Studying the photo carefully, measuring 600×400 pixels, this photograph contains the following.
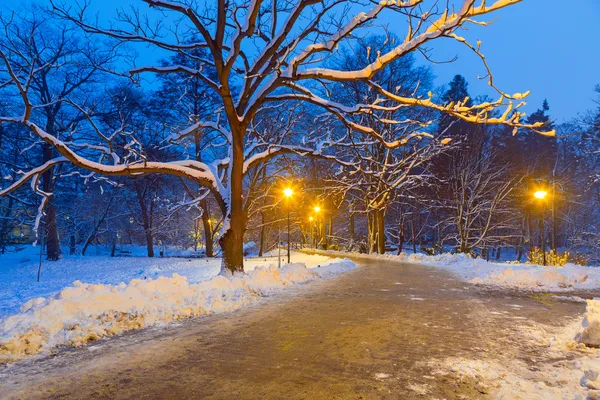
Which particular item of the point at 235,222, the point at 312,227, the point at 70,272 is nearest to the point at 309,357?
the point at 235,222

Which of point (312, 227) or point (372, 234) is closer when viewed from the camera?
point (372, 234)

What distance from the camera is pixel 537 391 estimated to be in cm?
367

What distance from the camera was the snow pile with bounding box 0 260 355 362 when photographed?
5.14 m

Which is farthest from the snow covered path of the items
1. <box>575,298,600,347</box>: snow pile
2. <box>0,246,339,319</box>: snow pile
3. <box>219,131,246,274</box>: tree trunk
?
<box>0,246,339,319</box>: snow pile

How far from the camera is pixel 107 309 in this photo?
6.30 metres

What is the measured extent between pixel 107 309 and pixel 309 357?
3737mm

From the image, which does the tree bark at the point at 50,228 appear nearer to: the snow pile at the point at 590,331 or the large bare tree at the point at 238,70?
the large bare tree at the point at 238,70

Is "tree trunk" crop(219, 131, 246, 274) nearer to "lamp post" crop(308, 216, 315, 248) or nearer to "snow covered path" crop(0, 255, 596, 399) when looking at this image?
"snow covered path" crop(0, 255, 596, 399)

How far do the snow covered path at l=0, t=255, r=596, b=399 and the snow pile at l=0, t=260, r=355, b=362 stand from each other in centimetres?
42

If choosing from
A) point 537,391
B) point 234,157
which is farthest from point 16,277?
point 537,391

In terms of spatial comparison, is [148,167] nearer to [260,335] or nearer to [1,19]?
[1,19]

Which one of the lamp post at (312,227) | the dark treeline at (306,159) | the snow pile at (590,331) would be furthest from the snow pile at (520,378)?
the lamp post at (312,227)

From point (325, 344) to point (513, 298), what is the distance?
6.84 m

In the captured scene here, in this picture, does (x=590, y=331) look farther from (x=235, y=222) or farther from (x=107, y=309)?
(x=235, y=222)
